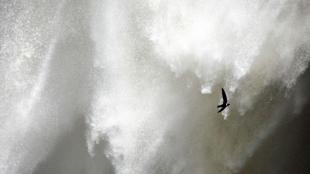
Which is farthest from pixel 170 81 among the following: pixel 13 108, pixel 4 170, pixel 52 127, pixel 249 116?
pixel 4 170

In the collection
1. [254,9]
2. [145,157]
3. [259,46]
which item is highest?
[254,9]

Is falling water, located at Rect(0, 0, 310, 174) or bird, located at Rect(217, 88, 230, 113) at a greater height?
falling water, located at Rect(0, 0, 310, 174)

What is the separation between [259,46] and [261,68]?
192 mm

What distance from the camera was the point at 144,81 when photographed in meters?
3.63

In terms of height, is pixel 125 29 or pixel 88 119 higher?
pixel 125 29

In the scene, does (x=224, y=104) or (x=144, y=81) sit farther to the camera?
(x=144, y=81)

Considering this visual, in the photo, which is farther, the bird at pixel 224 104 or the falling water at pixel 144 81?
the falling water at pixel 144 81

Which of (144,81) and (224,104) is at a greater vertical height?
(144,81)

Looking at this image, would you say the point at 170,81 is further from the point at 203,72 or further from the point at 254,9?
the point at 254,9

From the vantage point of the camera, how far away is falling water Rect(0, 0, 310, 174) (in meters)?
3.52

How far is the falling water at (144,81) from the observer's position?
3520 millimetres

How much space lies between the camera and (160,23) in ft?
11.8

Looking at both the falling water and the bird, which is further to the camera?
the falling water

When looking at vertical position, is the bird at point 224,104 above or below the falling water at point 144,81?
below
